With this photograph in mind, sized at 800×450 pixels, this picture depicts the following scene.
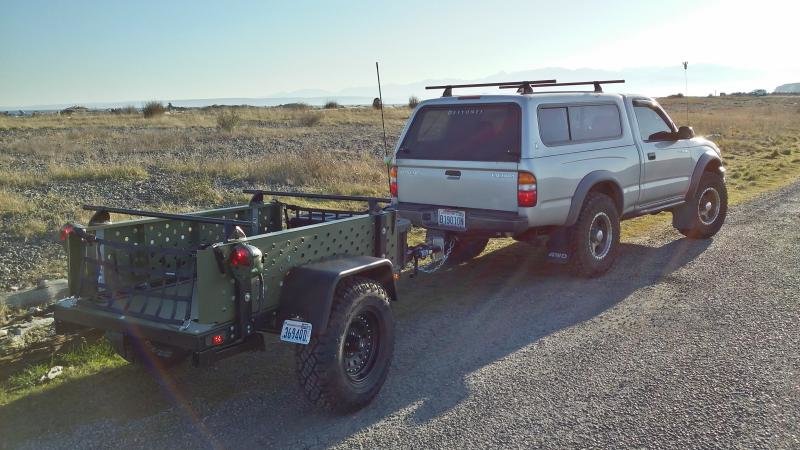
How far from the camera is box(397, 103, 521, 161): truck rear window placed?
6.79 metres

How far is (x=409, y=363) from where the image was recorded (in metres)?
5.19

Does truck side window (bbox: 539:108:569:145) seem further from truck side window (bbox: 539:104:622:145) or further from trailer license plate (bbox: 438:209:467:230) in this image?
trailer license plate (bbox: 438:209:467:230)

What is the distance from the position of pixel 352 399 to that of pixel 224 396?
3.10ft

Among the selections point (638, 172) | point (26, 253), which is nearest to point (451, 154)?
point (638, 172)

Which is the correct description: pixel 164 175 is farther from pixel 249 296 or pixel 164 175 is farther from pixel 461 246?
pixel 249 296

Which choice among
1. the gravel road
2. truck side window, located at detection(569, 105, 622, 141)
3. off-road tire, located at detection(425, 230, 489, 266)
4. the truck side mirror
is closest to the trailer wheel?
the gravel road

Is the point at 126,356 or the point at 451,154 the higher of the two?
the point at 451,154

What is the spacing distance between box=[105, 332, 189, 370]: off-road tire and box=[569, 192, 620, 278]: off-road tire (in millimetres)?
4203

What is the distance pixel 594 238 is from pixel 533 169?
149 centimetres

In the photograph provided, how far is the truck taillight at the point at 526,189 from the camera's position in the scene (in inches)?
259

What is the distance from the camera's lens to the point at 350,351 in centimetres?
455

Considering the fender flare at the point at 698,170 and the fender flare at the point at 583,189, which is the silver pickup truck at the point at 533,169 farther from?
the fender flare at the point at 698,170

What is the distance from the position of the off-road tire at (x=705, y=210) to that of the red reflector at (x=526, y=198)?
12.2 feet

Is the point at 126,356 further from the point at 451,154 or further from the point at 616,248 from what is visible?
the point at 616,248
